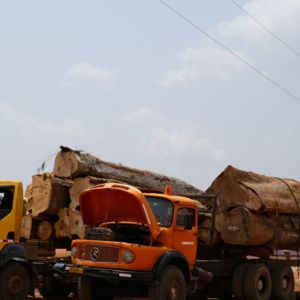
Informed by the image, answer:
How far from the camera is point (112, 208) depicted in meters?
11.8

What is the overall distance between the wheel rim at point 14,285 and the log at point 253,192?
17.5 ft

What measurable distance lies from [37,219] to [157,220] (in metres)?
4.34

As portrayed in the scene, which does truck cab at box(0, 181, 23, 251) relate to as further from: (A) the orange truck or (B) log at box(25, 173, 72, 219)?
(B) log at box(25, 173, 72, 219)

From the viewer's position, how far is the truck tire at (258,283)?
1423 cm

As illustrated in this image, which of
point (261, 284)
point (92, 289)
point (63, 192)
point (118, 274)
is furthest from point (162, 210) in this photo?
point (261, 284)

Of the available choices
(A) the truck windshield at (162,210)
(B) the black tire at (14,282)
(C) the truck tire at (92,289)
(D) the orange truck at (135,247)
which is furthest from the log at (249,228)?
(B) the black tire at (14,282)

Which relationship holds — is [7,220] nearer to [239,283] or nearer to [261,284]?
[239,283]

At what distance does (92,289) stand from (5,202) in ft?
8.04

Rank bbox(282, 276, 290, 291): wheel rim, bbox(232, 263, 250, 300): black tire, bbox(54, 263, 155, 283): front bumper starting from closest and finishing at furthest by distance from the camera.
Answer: bbox(54, 263, 155, 283): front bumper → bbox(232, 263, 250, 300): black tire → bbox(282, 276, 290, 291): wheel rim

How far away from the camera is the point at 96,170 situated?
14.8 metres

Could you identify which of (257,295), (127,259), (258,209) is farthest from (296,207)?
(127,259)

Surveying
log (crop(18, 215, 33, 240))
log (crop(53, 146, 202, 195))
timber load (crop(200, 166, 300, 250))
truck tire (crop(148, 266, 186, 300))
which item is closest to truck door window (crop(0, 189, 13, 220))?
log (crop(53, 146, 202, 195))

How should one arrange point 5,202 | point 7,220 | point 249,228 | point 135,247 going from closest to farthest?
point 135,247, point 7,220, point 5,202, point 249,228

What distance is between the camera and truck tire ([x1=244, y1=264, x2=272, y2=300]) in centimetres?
1423
